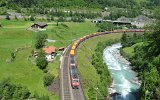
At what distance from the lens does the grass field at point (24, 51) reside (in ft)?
322

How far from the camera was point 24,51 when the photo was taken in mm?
130875

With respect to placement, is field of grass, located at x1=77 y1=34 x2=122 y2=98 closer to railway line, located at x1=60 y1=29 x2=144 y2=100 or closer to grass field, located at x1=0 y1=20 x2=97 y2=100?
railway line, located at x1=60 y1=29 x2=144 y2=100

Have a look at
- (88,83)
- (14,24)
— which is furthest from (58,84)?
(14,24)

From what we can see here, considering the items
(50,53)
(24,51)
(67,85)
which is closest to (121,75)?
(50,53)

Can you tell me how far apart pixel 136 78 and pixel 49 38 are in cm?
5682

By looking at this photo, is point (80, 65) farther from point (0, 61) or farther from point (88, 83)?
point (0, 61)

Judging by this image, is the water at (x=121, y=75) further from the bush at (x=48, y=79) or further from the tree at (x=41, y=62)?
the tree at (x=41, y=62)

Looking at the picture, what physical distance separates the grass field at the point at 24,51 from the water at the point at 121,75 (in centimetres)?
2082

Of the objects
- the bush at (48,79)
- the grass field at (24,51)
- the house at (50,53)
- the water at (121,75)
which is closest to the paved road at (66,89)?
the grass field at (24,51)

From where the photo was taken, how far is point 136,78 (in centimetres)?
11981

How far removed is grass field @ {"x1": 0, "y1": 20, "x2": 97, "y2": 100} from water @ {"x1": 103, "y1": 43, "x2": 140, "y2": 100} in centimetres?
2082

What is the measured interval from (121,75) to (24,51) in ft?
128

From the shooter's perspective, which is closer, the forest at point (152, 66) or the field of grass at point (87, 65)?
the forest at point (152, 66)

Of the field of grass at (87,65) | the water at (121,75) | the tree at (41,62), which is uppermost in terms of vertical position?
the tree at (41,62)
